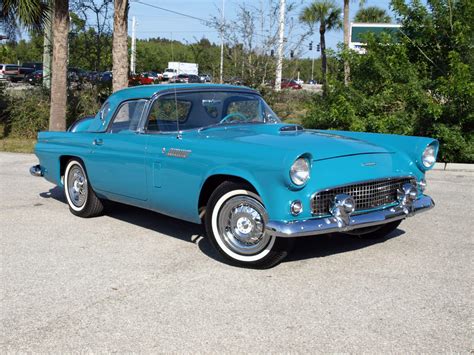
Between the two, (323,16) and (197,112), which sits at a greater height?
(323,16)

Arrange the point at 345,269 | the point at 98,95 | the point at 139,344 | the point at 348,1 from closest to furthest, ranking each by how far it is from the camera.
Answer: the point at 139,344, the point at 345,269, the point at 98,95, the point at 348,1

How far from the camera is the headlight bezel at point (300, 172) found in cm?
421

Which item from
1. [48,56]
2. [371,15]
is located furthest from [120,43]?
[371,15]

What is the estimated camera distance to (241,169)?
443 centimetres

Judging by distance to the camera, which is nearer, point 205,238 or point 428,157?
point 428,157

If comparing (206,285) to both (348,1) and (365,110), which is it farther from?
(348,1)

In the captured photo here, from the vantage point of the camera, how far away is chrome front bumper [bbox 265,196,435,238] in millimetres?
4113

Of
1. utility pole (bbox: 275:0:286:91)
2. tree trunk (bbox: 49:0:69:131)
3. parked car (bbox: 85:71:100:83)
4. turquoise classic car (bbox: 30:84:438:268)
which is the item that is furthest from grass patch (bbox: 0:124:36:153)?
turquoise classic car (bbox: 30:84:438:268)

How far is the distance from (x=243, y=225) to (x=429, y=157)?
1.99m

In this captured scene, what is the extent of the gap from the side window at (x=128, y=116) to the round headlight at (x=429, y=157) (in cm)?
272

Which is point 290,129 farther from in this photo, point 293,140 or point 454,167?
point 454,167

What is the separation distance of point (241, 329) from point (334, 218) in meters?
1.27

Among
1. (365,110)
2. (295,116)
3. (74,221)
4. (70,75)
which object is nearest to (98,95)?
(70,75)

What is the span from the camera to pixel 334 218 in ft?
14.1
